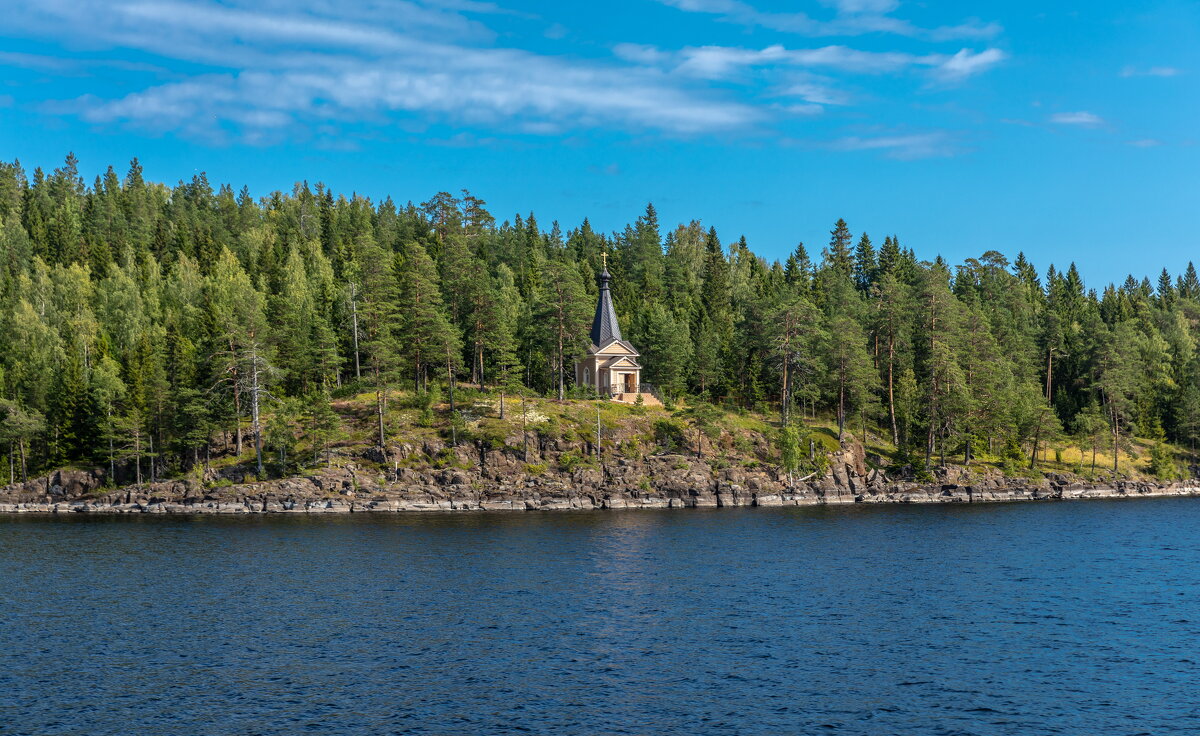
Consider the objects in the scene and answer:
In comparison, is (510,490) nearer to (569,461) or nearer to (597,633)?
(569,461)

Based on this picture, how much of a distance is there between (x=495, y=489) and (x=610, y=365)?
24546 millimetres

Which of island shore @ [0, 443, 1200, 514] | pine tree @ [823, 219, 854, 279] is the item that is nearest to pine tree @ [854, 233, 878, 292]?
pine tree @ [823, 219, 854, 279]

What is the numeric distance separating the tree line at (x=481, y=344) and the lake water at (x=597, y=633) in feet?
89.3

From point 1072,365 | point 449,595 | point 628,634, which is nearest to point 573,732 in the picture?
point 628,634

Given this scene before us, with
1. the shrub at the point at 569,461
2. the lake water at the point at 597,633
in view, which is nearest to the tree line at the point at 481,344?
the shrub at the point at 569,461

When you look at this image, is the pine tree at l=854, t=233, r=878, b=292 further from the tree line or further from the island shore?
the island shore

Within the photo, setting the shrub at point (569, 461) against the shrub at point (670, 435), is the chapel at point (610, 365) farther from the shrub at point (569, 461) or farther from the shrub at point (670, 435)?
the shrub at point (569, 461)

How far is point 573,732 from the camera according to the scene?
2689 cm

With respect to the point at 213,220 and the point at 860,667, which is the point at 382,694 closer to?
the point at 860,667

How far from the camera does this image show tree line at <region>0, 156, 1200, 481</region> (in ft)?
296

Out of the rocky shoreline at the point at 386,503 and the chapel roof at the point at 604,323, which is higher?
the chapel roof at the point at 604,323

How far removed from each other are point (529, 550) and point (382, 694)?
2745 centimetres

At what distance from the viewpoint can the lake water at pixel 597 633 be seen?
28234 mm

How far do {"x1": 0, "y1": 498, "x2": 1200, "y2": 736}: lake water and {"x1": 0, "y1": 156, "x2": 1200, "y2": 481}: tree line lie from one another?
27207 millimetres
